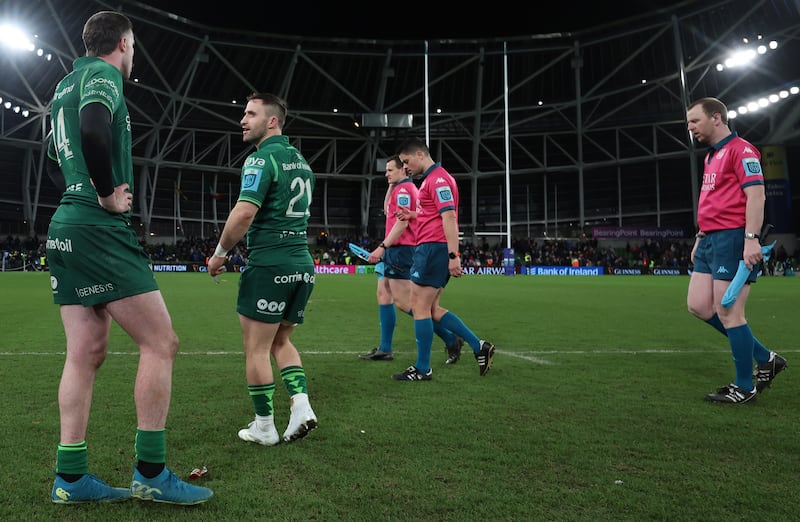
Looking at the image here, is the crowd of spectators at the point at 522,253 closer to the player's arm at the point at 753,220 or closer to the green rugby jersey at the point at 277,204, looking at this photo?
the green rugby jersey at the point at 277,204

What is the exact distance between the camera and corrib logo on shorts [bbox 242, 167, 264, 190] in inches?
131

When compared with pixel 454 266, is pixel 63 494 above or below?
below

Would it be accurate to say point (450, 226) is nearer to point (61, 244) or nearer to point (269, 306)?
point (269, 306)

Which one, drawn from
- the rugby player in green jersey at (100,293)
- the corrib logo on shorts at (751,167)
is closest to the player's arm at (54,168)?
the rugby player in green jersey at (100,293)

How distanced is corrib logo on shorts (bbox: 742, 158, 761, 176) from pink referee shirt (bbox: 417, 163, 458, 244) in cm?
233

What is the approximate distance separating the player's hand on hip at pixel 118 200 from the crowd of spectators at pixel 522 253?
34111 mm

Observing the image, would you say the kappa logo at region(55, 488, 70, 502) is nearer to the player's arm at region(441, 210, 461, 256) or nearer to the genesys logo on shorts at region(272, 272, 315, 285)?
the genesys logo on shorts at region(272, 272, 315, 285)

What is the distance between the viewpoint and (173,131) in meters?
44.0

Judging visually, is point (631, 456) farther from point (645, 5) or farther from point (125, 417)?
point (645, 5)

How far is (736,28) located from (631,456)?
39425 mm

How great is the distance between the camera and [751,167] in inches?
179

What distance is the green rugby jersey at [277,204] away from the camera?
3426 mm

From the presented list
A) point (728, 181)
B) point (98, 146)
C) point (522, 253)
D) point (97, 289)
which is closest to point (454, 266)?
point (728, 181)

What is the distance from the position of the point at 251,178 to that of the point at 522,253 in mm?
42225
